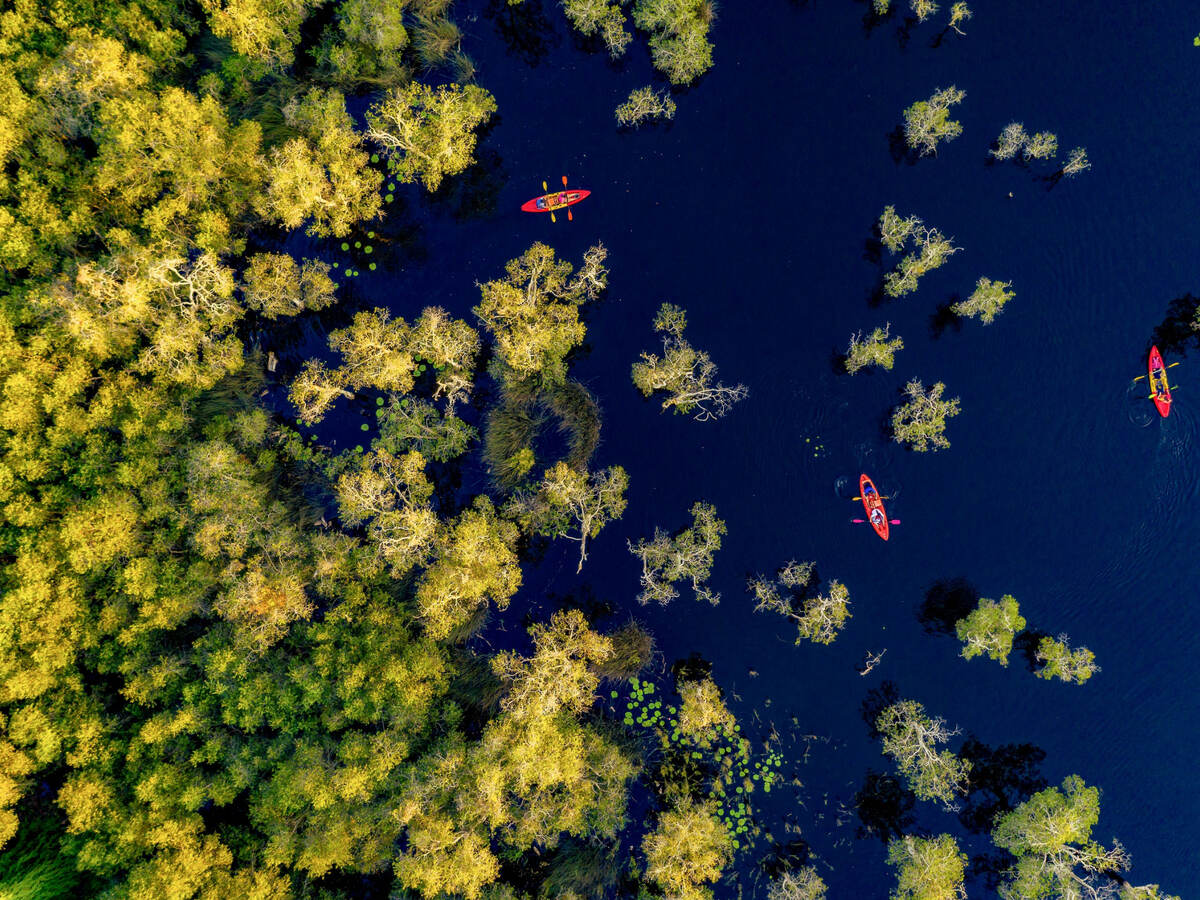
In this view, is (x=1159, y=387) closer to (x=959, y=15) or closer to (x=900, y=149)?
(x=900, y=149)

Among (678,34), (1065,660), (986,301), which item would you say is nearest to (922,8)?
(678,34)

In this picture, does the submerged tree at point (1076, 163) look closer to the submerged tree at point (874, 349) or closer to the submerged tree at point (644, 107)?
the submerged tree at point (874, 349)

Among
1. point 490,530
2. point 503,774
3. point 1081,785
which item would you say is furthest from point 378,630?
point 1081,785

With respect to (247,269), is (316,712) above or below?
below

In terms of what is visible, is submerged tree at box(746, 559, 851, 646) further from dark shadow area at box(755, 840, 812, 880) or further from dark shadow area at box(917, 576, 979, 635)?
dark shadow area at box(755, 840, 812, 880)

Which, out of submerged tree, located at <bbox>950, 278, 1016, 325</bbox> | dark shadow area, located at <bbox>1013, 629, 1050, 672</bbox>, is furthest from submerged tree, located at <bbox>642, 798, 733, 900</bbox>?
submerged tree, located at <bbox>950, 278, 1016, 325</bbox>

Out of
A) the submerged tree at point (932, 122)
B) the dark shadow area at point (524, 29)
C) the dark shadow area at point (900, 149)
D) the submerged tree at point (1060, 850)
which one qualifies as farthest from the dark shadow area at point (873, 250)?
the submerged tree at point (1060, 850)

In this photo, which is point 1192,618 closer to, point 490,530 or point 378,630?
point 490,530
